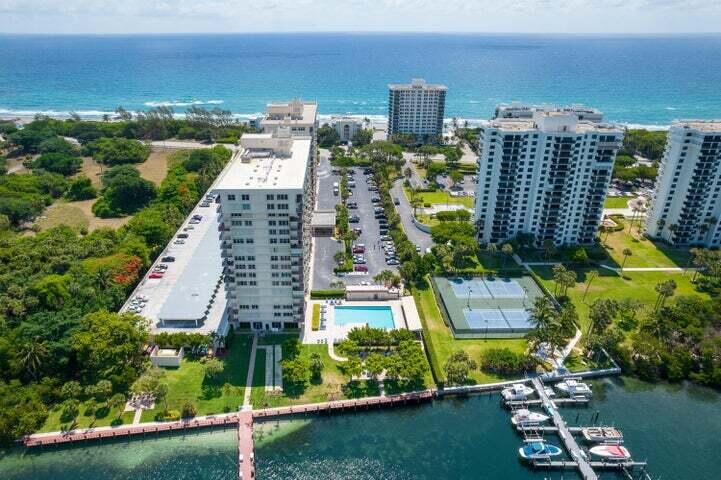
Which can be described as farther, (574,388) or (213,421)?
(574,388)

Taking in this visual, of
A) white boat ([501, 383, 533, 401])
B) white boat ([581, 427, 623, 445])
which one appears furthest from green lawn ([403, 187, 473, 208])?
white boat ([581, 427, 623, 445])

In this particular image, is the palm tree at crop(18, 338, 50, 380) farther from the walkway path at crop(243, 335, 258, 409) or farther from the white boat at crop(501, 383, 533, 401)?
the white boat at crop(501, 383, 533, 401)

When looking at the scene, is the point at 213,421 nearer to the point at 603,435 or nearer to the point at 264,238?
the point at 264,238

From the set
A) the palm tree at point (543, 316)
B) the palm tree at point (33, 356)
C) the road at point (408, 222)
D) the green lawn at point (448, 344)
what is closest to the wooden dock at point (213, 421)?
the green lawn at point (448, 344)

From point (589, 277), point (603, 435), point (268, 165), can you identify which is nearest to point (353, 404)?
point (603, 435)

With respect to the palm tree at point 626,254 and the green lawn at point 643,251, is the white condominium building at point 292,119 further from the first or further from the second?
the green lawn at point 643,251

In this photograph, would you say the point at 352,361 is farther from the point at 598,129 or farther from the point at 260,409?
the point at 598,129

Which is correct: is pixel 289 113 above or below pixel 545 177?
above
